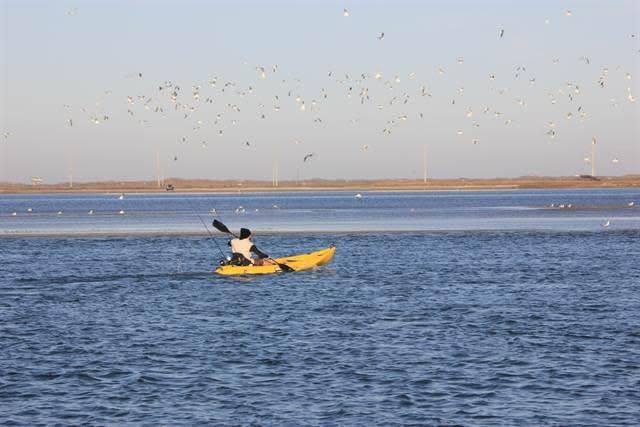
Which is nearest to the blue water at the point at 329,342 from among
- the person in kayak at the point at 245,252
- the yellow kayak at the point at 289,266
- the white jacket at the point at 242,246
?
the yellow kayak at the point at 289,266

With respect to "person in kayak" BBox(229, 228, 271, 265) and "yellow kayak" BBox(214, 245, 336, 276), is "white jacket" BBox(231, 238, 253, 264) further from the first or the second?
"yellow kayak" BBox(214, 245, 336, 276)

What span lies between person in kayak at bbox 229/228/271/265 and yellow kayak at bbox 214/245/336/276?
0.71ft

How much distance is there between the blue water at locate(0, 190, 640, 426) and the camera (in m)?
20.7

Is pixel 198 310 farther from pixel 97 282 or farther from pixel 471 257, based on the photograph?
pixel 471 257

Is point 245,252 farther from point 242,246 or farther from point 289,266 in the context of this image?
point 289,266

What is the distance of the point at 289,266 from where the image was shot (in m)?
49.1

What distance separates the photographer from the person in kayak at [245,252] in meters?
46.0

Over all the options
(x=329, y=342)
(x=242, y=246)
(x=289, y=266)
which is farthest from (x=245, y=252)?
(x=329, y=342)

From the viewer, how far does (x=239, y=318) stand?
33.5 meters

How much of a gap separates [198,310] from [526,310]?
10090 mm

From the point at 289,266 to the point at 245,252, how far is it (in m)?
3.01

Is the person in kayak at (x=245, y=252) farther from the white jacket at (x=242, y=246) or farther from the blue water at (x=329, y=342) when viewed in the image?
the blue water at (x=329, y=342)

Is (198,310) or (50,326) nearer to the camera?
(50,326)

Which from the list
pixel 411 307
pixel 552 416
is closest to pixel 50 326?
pixel 411 307
